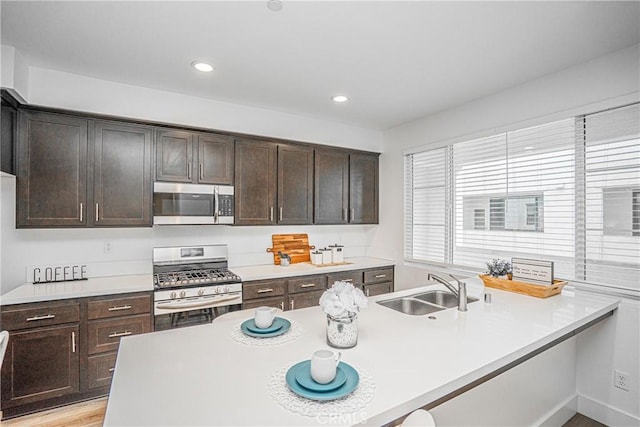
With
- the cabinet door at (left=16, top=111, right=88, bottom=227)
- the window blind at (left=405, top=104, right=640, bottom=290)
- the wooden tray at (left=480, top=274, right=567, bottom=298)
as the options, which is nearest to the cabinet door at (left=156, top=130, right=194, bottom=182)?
the cabinet door at (left=16, top=111, right=88, bottom=227)

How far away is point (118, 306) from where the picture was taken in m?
2.64

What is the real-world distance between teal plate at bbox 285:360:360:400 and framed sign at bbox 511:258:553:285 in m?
2.02

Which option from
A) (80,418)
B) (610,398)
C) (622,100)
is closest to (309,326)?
(80,418)

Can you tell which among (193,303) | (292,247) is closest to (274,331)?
(193,303)

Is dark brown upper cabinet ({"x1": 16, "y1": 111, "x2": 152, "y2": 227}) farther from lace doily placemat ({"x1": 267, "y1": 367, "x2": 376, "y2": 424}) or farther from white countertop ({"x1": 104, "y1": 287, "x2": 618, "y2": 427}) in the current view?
lace doily placemat ({"x1": 267, "y1": 367, "x2": 376, "y2": 424})

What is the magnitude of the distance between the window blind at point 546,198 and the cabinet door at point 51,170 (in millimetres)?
3485

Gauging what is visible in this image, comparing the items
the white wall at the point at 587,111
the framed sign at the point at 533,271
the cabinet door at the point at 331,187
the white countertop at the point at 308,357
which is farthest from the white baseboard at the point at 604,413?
the cabinet door at the point at 331,187

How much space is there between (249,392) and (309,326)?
0.68 metres

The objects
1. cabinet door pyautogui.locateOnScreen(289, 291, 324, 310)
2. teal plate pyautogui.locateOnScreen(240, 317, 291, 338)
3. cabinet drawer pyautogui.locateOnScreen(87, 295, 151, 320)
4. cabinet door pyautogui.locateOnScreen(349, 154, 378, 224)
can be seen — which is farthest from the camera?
cabinet door pyautogui.locateOnScreen(349, 154, 378, 224)

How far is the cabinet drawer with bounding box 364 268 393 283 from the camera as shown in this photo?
13.1ft

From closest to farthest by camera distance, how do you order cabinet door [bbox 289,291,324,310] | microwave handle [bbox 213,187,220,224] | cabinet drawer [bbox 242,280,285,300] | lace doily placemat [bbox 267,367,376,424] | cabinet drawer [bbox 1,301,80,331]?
1. lace doily placemat [bbox 267,367,376,424]
2. cabinet drawer [bbox 1,301,80,331]
3. cabinet drawer [bbox 242,280,285,300]
4. microwave handle [bbox 213,187,220,224]
5. cabinet door [bbox 289,291,324,310]

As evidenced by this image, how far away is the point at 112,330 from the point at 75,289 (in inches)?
16.8

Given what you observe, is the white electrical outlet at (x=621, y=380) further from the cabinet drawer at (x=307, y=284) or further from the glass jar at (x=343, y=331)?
the cabinet drawer at (x=307, y=284)

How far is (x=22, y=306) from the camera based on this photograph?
234 centimetres
